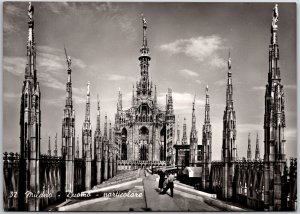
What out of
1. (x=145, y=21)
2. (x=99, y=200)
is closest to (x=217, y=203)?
(x=99, y=200)

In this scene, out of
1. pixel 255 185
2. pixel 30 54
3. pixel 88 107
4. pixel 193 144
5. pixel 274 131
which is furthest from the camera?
pixel 193 144

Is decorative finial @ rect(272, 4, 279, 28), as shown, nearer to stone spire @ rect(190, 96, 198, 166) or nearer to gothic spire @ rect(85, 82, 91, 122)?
stone spire @ rect(190, 96, 198, 166)

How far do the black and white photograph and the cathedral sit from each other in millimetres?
101

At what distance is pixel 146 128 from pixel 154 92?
1456 mm

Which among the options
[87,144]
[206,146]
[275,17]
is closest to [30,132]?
[87,144]

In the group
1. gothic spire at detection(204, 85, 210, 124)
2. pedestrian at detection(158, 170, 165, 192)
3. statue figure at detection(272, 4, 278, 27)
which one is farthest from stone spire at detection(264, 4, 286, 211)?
pedestrian at detection(158, 170, 165, 192)

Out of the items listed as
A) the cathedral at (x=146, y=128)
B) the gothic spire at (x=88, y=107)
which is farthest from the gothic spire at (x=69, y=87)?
the cathedral at (x=146, y=128)

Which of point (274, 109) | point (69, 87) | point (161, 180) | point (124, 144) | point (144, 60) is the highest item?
point (144, 60)

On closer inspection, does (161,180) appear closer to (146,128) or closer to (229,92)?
(146,128)

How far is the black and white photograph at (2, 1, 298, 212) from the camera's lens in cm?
815

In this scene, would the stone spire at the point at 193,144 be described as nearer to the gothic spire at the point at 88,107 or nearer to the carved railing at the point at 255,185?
the carved railing at the point at 255,185

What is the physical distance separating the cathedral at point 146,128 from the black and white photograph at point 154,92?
0.33 ft

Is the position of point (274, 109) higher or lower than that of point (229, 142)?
higher

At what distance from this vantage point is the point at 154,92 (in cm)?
968
